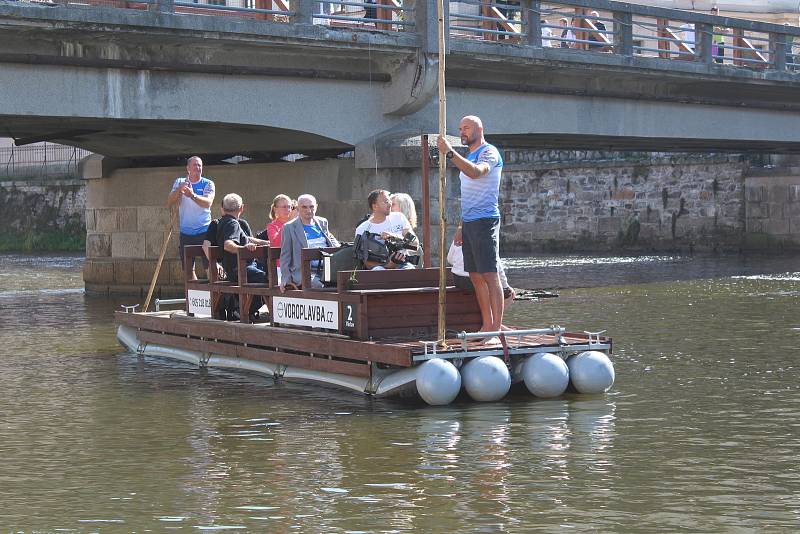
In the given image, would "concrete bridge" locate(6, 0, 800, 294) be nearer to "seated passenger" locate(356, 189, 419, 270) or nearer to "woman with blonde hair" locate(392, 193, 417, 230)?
"woman with blonde hair" locate(392, 193, 417, 230)

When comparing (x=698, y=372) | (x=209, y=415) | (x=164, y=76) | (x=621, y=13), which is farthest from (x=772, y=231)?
(x=209, y=415)

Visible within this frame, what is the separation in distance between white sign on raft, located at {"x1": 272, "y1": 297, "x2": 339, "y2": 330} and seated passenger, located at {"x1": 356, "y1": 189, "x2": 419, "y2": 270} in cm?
52

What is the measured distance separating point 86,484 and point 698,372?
616 centimetres

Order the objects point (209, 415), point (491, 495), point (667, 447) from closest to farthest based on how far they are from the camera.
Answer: point (491, 495)
point (667, 447)
point (209, 415)

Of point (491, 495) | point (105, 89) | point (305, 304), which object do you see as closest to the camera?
point (491, 495)

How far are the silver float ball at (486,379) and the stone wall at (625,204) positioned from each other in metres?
29.2

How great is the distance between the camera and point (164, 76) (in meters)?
18.4

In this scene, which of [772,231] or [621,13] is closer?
[621,13]

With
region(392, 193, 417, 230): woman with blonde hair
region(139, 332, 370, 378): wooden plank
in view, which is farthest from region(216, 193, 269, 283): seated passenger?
region(392, 193, 417, 230): woman with blonde hair

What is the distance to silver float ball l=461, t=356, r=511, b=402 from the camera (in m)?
10.9

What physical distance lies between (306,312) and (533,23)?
35.9 feet

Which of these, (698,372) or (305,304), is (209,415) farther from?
(698,372)

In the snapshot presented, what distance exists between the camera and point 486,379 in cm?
1088

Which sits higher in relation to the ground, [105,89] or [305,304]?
[105,89]
